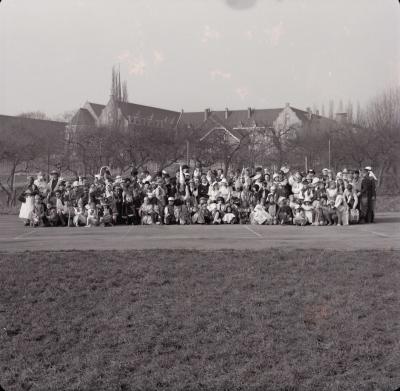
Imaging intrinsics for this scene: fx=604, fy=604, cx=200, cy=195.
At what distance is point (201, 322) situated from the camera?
7262 mm

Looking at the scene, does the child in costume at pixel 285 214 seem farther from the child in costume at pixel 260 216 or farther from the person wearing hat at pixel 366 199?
the person wearing hat at pixel 366 199

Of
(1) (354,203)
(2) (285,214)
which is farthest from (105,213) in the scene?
(1) (354,203)

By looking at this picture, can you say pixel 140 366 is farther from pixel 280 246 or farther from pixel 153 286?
pixel 280 246

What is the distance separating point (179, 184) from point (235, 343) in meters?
12.3

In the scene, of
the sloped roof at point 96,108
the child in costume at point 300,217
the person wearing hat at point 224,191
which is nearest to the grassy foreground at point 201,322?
the child in costume at point 300,217

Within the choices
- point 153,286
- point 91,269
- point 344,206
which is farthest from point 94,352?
point 344,206

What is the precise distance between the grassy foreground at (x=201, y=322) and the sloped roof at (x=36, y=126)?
23.8m

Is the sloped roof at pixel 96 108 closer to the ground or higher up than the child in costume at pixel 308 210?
higher up

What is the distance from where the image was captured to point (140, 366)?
20.5ft

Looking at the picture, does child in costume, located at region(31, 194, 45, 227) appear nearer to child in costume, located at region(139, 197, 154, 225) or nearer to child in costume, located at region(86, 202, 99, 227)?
child in costume, located at region(86, 202, 99, 227)

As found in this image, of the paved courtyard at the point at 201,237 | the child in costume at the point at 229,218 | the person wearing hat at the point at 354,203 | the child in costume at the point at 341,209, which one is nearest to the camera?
the paved courtyard at the point at 201,237

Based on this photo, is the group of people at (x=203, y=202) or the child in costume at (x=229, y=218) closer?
the group of people at (x=203, y=202)

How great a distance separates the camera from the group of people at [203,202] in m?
16.9

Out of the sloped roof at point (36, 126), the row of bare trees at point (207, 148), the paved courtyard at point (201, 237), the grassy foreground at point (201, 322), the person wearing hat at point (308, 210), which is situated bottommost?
the grassy foreground at point (201, 322)
